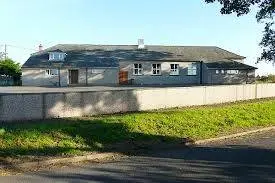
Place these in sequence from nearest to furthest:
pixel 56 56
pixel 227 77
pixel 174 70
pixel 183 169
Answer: pixel 183 169
pixel 56 56
pixel 227 77
pixel 174 70

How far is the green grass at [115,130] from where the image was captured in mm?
14448

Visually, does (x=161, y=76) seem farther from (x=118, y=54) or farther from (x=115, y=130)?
(x=115, y=130)

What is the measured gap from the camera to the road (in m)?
11.0

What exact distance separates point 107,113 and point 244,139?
5.86 m

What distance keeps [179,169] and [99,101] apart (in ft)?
31.1

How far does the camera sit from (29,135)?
14.9m

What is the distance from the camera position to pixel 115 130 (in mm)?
17672

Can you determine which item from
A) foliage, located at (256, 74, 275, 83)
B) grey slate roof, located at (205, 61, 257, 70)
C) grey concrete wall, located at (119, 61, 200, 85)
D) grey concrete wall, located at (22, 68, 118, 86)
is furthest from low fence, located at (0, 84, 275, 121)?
foliage, located at (256, 74, 275, 83)

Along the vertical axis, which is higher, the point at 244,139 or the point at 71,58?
the point at 71,58

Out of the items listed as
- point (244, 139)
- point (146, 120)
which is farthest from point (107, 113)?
point (244, 139)

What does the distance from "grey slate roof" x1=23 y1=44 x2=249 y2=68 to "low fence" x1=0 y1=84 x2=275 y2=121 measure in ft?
111

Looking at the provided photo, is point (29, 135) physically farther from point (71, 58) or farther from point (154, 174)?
point (71, 58)

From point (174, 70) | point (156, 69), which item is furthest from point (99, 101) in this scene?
point (174, 70)

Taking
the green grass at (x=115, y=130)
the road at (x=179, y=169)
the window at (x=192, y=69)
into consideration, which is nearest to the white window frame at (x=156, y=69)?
the window at (x=192, y=69)
